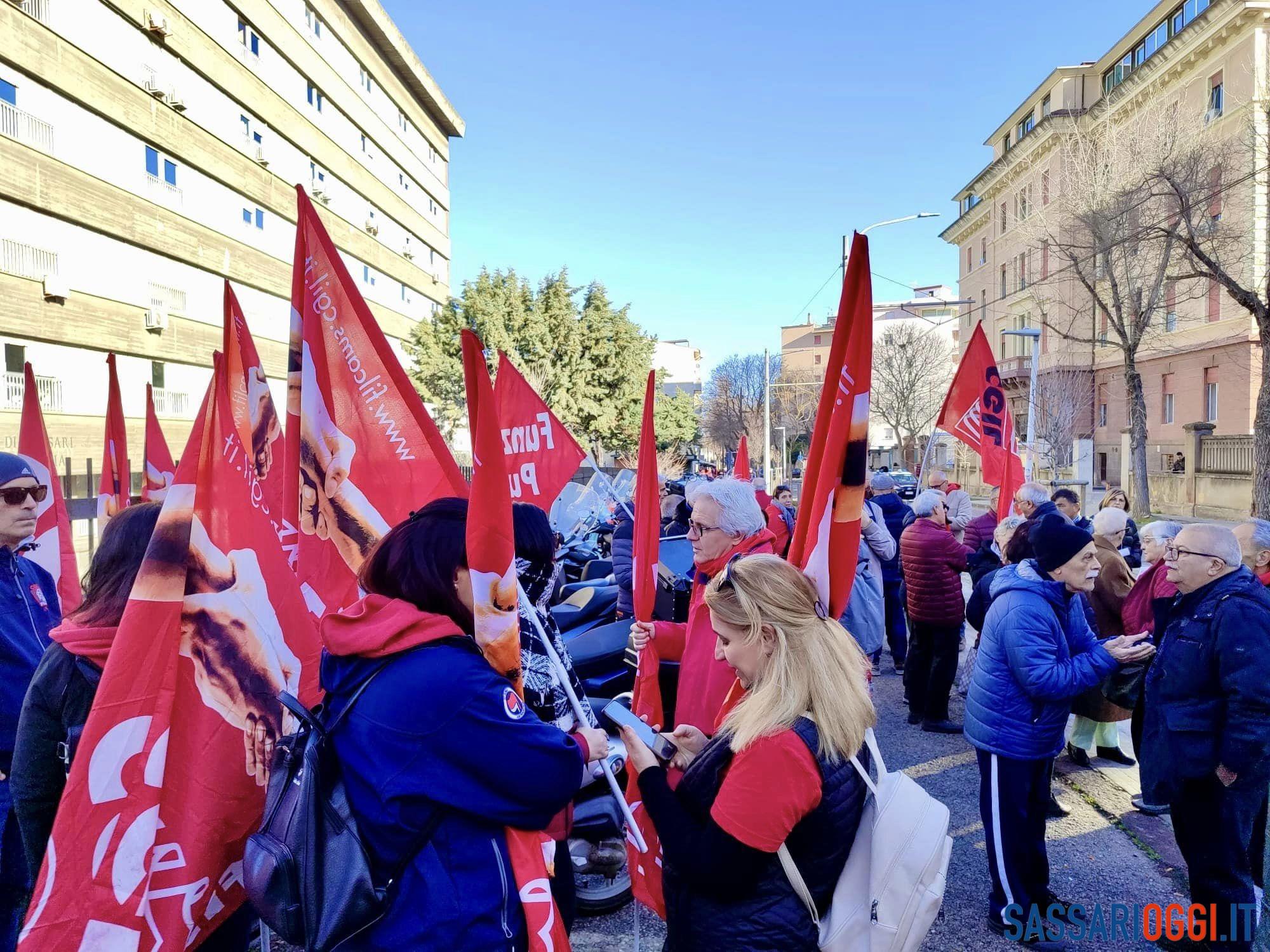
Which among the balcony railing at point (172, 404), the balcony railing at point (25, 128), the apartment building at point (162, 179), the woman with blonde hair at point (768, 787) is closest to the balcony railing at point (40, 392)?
the apartment building at point (162, 179)

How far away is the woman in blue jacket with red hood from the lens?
5.61ft

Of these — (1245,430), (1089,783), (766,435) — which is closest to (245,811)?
(1089,783)

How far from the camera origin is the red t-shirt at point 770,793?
194 centimetres

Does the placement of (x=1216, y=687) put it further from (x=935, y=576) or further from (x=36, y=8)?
(x=36, y=8)

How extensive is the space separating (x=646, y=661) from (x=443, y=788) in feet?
6.45

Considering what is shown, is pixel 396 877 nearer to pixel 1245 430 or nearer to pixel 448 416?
pixel 448 416

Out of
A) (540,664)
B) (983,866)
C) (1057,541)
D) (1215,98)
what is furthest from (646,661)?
(1215,98)

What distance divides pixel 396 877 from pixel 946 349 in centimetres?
5869

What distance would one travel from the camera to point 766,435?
99.1ft

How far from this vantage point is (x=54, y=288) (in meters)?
18.4

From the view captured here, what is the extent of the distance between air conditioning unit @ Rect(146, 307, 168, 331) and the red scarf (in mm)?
23056

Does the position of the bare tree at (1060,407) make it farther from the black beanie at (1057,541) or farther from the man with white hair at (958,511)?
the black beanie at (1057,541)

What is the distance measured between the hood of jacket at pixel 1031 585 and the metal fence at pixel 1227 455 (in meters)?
23.9

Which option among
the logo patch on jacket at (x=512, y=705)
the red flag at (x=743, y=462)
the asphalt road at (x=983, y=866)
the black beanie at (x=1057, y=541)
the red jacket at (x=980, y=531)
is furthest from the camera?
the red flag at (x=743, y=462)
